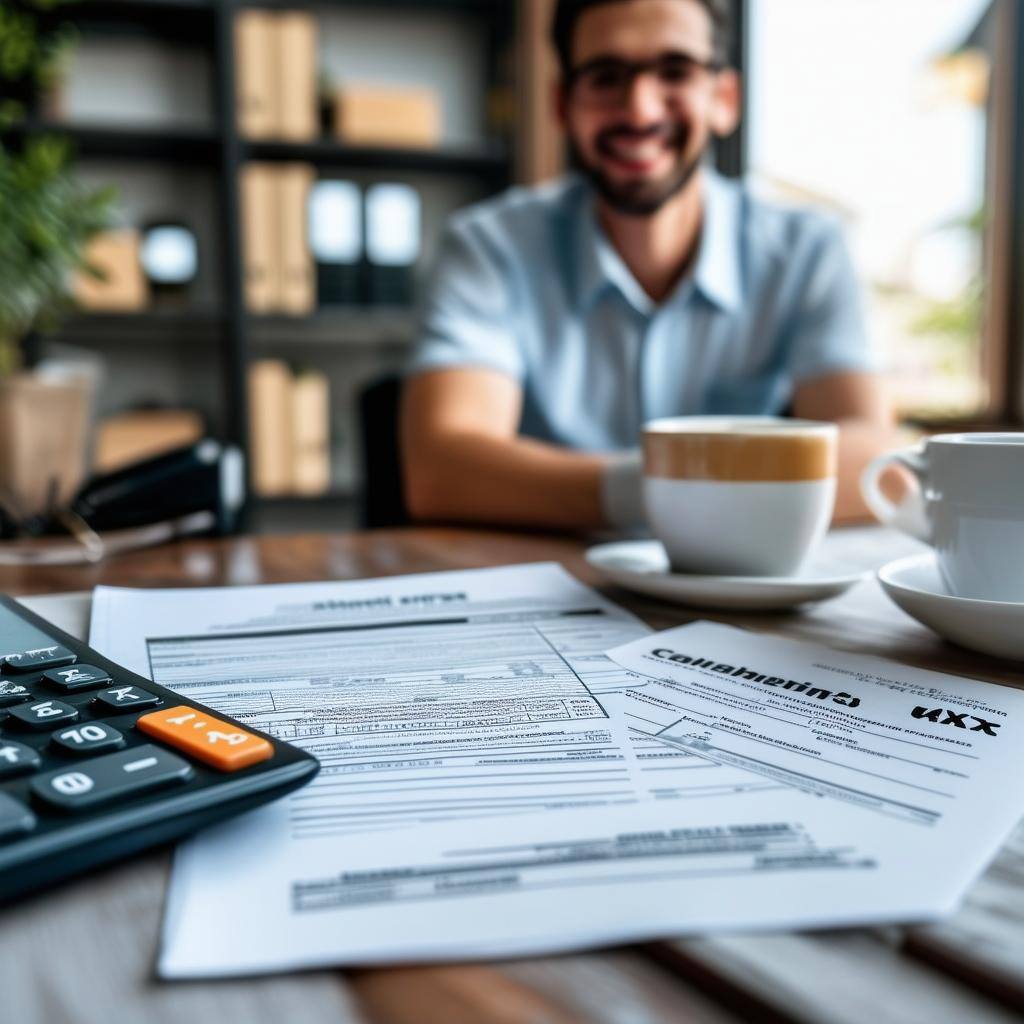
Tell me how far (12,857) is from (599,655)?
0.85 ft

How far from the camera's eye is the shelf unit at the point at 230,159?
7.57 feet

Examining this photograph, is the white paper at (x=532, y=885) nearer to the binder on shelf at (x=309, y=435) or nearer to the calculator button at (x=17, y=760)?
the calculator button at (x=17, y=760)

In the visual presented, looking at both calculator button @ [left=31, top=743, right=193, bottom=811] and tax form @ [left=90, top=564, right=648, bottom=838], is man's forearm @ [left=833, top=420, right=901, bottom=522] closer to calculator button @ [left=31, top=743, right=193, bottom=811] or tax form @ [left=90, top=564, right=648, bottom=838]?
tax form @ [left=90, top=564, right=648, bottom=838]

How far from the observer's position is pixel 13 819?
23 centimetres

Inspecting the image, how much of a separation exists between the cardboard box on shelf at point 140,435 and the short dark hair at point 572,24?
1.31 metres

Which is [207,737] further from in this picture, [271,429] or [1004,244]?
[271,429]

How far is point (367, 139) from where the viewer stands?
244 cm

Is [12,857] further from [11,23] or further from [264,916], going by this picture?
[11,23]

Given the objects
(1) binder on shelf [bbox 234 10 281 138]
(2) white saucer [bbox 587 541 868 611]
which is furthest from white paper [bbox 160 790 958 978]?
(1) binder on shelf [bbox 234 10 281 138]

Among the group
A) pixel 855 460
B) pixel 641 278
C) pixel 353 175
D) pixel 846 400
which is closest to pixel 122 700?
pixel 855 460

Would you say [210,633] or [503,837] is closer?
[503,837]

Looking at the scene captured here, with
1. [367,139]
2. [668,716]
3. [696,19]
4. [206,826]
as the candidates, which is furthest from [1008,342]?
[206,826]

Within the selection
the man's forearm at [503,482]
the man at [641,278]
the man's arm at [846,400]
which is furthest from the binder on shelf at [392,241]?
the man's forearm at [503,482]

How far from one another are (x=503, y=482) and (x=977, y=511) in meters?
0.48
